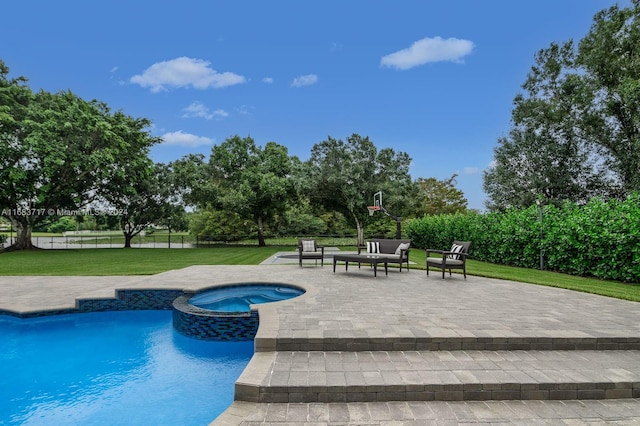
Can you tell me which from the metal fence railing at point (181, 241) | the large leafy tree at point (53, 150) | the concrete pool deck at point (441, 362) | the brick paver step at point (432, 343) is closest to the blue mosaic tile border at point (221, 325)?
the concrete pool deck at point (441, 362)

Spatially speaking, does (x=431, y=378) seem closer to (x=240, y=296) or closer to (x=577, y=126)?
(x=240, y=296)

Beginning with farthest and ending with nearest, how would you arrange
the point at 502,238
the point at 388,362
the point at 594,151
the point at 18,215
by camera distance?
the point at 18,215
the point at 594,151
the point at 502,238
the point at 388,362

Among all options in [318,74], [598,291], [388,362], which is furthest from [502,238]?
[318,74]

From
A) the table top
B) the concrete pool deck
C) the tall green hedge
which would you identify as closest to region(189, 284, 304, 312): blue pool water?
the concrete pool deck

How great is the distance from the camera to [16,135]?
60.5 feet

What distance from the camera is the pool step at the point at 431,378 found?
2764mm

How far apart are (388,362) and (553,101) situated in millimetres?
22887

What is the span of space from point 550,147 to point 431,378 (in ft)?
71.3

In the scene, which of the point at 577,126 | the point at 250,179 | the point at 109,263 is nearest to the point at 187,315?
the point at 109,263

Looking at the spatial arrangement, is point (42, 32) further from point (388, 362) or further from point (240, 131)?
point (388, 362)

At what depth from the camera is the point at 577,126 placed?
62.6 ft

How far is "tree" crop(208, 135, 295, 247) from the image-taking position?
21.3 metres

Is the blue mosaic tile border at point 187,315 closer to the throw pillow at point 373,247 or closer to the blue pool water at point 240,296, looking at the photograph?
the blue pool water at point 240,296

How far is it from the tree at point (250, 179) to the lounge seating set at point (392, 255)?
11891 millimetres
